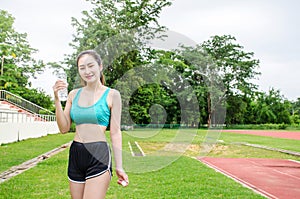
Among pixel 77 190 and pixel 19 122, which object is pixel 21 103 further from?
pixel 77 190

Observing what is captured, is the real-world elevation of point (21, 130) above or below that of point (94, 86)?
below

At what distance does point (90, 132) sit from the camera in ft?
7.32

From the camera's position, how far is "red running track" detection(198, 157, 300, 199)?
267 inches

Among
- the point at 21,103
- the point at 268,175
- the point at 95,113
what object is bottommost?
the point at 268,175

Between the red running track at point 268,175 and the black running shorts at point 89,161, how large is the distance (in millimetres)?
4645

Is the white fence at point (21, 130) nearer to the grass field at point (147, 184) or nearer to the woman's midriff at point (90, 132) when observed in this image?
the grass field at point (147, 184)

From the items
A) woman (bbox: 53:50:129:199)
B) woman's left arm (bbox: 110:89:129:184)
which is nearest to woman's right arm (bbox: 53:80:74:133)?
woman (bbox: 53:50:129:199)

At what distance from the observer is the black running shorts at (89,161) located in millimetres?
2207

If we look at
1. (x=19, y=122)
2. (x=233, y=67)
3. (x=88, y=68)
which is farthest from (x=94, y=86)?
(x=233, y=67)

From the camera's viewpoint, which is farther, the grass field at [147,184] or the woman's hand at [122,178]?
the grass field at [147,184]

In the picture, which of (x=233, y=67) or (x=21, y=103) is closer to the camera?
(x=21, y=103)

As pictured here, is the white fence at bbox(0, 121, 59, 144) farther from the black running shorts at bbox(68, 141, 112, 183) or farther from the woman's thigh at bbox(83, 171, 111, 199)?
the woman's thigh at bbox(83, 171, 111, 199)

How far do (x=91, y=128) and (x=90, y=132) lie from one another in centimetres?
3

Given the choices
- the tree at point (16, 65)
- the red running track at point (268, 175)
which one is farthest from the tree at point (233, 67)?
the red running track at point (268, 175)
